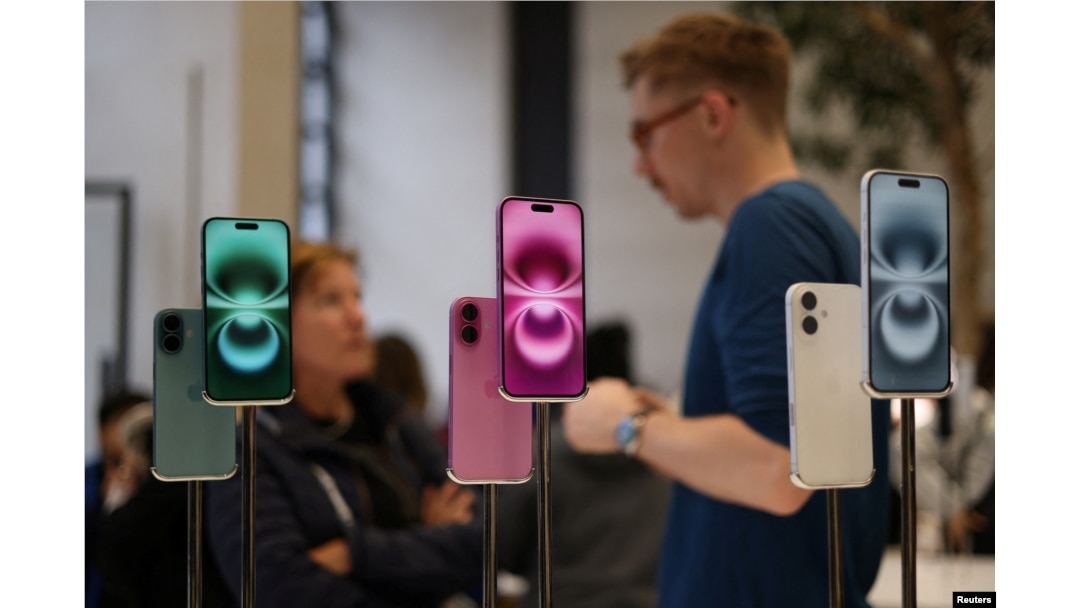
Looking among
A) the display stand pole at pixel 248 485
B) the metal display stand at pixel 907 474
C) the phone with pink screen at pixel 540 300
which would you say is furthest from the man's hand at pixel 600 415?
the display stand pole at pixel 248 485

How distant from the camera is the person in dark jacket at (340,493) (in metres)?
1.67

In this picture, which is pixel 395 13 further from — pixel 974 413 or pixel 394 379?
pixel 974 413

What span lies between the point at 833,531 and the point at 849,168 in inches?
142

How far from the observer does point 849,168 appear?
15.1 ft

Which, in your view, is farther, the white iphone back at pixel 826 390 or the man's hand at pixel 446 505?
the man's hand at pixel 446 505

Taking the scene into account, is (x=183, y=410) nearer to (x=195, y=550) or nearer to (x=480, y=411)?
(x=195, y=550)

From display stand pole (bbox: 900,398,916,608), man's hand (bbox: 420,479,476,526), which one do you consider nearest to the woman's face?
man's hand (bbox: 420,479,476,526)

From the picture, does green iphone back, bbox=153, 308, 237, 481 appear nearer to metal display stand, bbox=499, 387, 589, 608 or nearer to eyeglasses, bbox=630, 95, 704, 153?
metal display stand, bbox=499, 387, 589, 608

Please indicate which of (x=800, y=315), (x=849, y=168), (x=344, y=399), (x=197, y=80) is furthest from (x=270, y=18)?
(x=849, y=168)

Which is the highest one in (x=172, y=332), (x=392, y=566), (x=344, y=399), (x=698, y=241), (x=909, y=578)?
(x=698, y=241)

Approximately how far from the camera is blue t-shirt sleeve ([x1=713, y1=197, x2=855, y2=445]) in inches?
52.7

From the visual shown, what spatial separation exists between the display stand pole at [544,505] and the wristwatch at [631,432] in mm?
262

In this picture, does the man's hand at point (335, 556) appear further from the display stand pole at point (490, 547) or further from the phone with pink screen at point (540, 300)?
the phone with pink screen at point (540, 300)

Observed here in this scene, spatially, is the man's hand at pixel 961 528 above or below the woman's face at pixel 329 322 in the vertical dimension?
below
